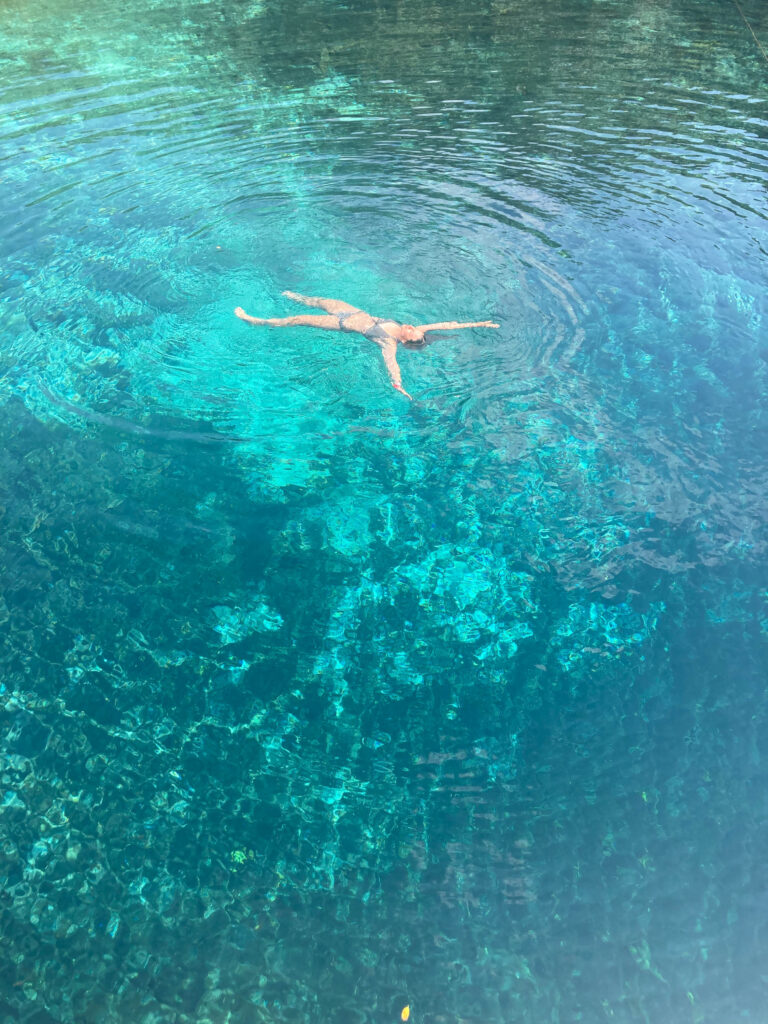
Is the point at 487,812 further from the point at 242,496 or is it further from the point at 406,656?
the point at 242,496

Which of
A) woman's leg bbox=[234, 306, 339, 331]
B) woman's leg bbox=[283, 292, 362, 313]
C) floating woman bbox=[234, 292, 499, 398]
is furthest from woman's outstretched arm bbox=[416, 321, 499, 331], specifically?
woman's leg bbox=[234, 306, 339, 331]

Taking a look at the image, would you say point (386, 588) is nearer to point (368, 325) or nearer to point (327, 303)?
point (368, 325)

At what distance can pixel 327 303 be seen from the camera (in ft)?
30.4

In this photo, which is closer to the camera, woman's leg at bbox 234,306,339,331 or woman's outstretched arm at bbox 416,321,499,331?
woman's outstretched arm at bbox 416,321,499,331

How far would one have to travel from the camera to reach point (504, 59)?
17234 millimetres

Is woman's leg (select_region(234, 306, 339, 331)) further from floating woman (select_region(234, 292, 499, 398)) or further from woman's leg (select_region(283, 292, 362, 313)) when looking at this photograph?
woman's leg (select_region(283, 292, 362, 313))

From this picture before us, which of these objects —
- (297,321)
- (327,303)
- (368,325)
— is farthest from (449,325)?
(297,321)

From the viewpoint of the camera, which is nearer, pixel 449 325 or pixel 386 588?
pixel 386 588

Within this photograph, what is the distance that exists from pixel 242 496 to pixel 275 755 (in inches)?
121

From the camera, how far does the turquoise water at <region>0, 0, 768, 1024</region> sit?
14.6 feet

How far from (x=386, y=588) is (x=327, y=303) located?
471 cm

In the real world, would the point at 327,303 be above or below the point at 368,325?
above

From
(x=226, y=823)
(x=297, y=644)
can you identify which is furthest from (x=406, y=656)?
(x=226, y=823)

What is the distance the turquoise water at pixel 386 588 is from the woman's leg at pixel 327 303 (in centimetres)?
41
